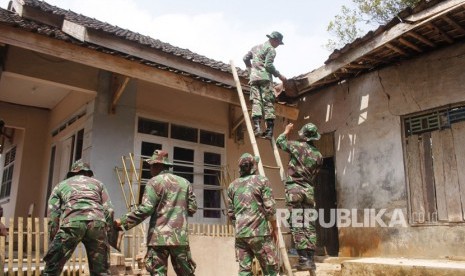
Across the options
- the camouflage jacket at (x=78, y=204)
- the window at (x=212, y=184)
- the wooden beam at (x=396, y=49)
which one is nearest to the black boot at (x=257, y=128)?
the window at (x=212, y=184)

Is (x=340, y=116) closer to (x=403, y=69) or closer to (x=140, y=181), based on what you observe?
(x=403, y=69)

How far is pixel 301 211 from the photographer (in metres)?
5.50

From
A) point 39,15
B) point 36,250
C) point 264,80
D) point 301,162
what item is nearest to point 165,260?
point 36,250

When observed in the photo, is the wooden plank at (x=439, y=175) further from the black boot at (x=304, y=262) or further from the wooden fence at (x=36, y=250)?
the wooden fence at (x=36, y=250)

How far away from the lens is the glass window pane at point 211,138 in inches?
347

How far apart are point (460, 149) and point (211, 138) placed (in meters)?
4.72

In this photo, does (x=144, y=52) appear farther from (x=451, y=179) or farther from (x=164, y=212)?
(x=451, y=179)

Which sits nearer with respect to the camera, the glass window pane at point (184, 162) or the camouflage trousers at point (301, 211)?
the camouflage trousers at point (301, 211)

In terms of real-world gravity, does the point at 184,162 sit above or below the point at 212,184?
above

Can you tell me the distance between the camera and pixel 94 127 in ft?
24.3

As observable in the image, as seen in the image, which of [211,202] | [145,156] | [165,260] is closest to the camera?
[165,260]

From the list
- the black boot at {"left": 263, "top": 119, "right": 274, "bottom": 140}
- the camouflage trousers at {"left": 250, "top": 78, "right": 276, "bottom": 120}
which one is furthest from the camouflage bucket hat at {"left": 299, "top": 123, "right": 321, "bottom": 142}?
the camouflage trousers at {"left": 250, "top": 78, "right": 276, "bottom": 120}

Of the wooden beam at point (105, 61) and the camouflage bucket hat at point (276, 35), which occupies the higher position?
the camouflage bucket hat at point (276, 35)

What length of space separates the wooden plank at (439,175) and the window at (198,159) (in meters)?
3.86
